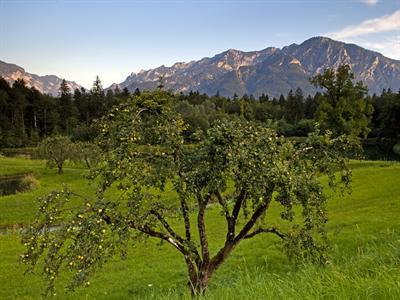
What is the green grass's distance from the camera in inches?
218

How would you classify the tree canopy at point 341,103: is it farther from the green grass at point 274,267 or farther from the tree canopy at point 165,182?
the tree canopy at point 165,182

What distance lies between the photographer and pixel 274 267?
56.7 ft

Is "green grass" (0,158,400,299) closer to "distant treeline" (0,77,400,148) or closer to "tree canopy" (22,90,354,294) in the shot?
"tree canopy" (22,90,354,294)

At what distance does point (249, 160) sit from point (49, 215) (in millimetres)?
5091

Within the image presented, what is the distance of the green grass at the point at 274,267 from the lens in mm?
5547

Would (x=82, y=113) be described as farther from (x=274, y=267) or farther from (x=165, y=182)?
(x=165, y=182)

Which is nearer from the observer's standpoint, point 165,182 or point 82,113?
point 165,182

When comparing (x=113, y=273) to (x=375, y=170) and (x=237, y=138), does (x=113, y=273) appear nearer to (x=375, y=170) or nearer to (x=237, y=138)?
(x=237, y=138)

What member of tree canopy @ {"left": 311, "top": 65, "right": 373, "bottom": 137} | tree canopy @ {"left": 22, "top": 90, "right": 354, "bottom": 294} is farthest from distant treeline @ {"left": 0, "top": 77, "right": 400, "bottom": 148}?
tree canopy @ {"left": 22, "top": 90, "right": 354, "bottom": 294}

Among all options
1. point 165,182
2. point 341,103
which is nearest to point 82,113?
point 341,103

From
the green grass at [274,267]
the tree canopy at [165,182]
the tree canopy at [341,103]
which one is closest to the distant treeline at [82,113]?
the tree canopy at [341,103]

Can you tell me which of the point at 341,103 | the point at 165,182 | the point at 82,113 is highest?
the point at 82,113

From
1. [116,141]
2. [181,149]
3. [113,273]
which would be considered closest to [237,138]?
[181,149]

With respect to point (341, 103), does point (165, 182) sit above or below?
below
